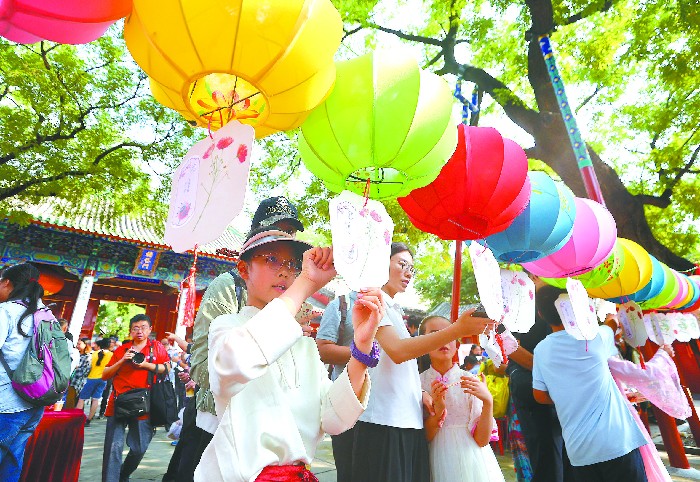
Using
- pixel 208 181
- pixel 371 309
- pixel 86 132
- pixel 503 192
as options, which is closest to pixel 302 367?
pixel 371 309

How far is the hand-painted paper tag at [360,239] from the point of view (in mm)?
1555

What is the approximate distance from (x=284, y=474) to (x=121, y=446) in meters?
3.61

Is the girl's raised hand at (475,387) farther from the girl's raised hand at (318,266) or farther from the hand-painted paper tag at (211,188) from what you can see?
the hand-painted paper tag at (211,188)

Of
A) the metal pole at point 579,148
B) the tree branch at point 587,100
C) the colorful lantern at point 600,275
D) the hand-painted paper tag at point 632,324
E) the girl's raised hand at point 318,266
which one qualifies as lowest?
the girl's raised hand at point 318,266

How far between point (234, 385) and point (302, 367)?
408 mm

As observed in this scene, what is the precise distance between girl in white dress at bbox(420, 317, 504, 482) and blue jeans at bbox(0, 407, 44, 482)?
3126 millimetres

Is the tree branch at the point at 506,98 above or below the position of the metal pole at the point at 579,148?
above

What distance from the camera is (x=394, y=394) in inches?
89.7

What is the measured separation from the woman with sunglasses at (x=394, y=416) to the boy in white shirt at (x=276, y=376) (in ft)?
1.95

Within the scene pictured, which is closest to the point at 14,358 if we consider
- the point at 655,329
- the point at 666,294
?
the point at 666,294

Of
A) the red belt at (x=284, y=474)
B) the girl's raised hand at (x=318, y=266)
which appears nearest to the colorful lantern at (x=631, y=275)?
the girl's raised hand at (x=318, y=266)

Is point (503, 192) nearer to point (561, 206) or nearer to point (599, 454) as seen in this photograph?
point (561, 206)

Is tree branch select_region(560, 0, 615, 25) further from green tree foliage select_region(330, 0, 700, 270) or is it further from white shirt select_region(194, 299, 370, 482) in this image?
white shirt select_region(194, 299, 370, 482)

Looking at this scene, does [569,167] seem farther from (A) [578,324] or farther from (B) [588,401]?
(B) [588,401]
